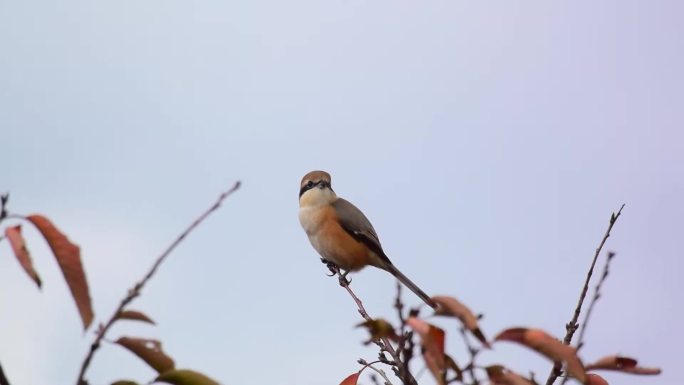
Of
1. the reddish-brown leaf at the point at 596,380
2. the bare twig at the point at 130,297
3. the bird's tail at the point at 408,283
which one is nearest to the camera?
the bare twig at the point at 130,297

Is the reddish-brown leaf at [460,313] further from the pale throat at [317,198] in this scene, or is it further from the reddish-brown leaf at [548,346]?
the pale throat at [317,198]

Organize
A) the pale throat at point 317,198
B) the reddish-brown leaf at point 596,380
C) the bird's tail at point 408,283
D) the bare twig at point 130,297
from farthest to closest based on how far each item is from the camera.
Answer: the pale throat at point 317,198
the bird's tail at point 408,283
the reddish-brown leaf at point 596,380
the bare twig at point 130,297

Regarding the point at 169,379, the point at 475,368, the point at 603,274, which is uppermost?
the point at 603,274

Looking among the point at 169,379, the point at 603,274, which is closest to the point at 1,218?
the point at 169,379

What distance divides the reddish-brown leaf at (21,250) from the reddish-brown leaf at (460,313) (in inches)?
34.3

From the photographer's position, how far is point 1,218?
1858mm

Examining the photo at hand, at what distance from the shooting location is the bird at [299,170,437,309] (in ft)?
29.3

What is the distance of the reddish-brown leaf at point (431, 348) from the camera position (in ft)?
6.64

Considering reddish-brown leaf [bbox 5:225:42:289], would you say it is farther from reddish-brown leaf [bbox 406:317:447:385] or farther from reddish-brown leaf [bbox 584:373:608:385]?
reddish-brown leaf [bbox 584:373:608:385]

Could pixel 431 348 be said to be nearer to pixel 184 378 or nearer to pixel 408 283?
pixel 184 378

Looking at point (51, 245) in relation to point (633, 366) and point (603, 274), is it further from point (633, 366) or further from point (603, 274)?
point (603, 274)

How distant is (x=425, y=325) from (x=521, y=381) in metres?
0.29

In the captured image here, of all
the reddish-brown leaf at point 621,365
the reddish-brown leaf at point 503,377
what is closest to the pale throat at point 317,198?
the reddish-brown leaf at point 621,365

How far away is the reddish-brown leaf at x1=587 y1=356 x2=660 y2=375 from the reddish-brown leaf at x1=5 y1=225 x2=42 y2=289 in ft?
4.95
